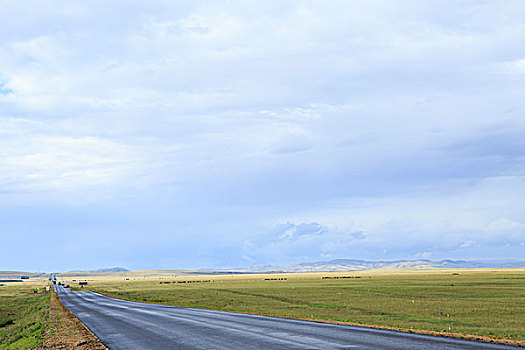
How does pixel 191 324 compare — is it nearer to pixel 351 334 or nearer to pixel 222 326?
pixel 222 326

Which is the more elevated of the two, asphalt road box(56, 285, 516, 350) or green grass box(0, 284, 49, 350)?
asphalt road box(56, 285, 516, 350)

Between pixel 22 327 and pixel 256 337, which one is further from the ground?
pixel 256 337

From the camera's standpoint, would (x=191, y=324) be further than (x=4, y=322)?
No

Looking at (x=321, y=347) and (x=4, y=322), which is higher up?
(x=321, y=347)

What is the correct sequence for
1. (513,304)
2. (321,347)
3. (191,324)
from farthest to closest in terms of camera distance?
1. (513,304)
2. (191,324)
3. (321,347)

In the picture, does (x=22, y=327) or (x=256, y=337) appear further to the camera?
(x=22, y=327)

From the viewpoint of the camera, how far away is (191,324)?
1070 inches

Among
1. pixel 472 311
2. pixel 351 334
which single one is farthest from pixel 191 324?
pixel 472 311

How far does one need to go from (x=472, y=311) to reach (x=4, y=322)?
161ft

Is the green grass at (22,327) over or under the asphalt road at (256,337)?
under

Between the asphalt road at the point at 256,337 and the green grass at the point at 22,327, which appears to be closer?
the asphalt road at the point at 256,337

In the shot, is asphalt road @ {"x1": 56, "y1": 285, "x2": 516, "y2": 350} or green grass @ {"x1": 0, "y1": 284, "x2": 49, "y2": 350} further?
green grass @ {"x1": 0, "y1": 284, "x2": 49, "y2": 350}

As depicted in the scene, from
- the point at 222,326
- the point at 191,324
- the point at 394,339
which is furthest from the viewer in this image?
the point at 191,324

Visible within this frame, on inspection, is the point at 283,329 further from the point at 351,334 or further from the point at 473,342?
the point at 473,342
